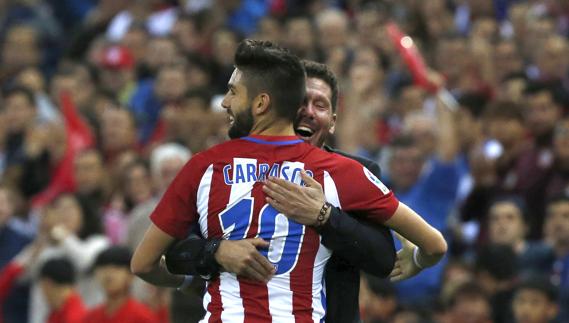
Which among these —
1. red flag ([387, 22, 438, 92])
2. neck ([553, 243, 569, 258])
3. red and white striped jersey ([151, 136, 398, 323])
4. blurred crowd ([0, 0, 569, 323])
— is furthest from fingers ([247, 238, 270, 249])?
neck ([553, 243, 569, 258])

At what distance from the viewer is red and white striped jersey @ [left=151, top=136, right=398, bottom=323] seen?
4426mm

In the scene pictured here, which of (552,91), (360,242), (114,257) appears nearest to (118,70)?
(114,257)

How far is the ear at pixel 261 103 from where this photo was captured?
4.47 meters

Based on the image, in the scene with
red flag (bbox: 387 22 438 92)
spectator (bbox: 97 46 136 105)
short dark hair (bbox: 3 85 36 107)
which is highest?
spectator (bbox: 97 46 136 105)

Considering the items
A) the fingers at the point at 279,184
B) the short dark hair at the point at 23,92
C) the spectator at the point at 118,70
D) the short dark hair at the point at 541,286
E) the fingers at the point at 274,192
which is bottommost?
the short dark hair at the point at 541,286

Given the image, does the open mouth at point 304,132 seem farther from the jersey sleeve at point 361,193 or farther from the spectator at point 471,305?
the spectator at point 471,305

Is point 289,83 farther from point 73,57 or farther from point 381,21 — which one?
point 73,57

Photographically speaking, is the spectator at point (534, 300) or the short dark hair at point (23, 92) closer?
the spectator at point (534, 300)

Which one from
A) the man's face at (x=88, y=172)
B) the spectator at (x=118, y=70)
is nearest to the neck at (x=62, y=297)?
the man's face at (x=88, y=172)

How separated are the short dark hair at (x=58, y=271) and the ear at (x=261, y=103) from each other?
510 cm

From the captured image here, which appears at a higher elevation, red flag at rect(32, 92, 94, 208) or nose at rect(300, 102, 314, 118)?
red flag at rect(32, 92, 94, 208)

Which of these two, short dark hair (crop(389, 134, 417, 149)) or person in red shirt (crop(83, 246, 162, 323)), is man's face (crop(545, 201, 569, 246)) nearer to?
short dark hair (crop(389, 134, 417, 149))

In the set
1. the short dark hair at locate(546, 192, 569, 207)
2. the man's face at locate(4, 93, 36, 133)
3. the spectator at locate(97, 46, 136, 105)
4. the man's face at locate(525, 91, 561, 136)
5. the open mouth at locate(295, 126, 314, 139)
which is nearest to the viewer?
the open mouth at locate(295, 126, 314, 139)

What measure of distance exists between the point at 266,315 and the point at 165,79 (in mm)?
8226
